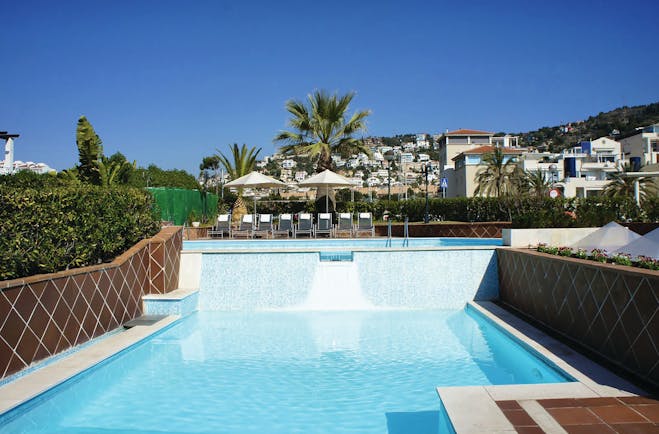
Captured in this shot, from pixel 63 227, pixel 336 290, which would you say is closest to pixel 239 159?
pixel 336 290

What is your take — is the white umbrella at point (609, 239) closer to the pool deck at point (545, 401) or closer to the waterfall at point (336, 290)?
the pool deck at point (545, 401)

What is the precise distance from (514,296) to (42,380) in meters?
6.88

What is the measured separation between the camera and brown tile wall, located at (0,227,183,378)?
5.00m

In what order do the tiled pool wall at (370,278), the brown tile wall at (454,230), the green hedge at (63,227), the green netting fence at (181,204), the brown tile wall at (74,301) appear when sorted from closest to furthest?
the brown tile wall at (74,301) → the green hedge at (63,227) → the tiled pool wall at (370,278) → the brown tile wall at (454,230) → the green netting fence at (181,204)

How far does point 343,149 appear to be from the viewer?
21.1 meters

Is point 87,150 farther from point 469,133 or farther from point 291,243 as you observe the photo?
point 469,133

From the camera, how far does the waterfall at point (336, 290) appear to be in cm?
941

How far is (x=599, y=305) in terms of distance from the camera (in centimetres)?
533

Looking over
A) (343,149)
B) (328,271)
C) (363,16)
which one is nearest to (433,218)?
(343,149)

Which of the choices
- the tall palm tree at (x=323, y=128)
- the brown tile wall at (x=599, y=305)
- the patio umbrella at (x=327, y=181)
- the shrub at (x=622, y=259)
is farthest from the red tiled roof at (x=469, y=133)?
the shrub at (x=622, y=259)

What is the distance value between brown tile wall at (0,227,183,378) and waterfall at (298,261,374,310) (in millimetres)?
2706

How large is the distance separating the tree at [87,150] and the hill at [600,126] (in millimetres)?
104720

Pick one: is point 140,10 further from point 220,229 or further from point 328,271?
point 328,271

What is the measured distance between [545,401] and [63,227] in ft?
18.9
